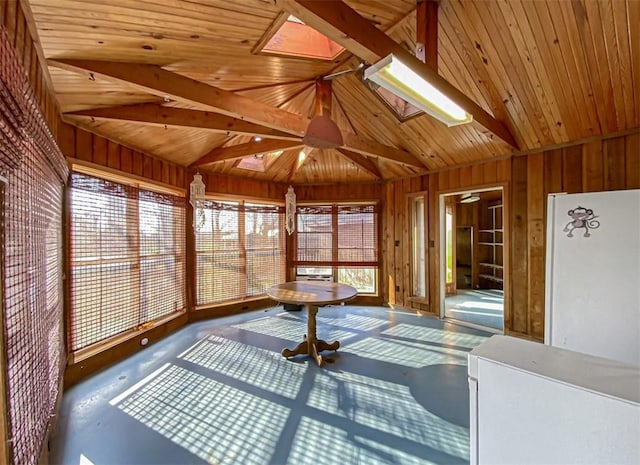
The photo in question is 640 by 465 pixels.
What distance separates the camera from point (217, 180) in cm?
481

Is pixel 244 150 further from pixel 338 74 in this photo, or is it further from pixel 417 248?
pixel 417 248

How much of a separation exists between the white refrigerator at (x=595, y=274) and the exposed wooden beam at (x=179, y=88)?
2387 millimetres

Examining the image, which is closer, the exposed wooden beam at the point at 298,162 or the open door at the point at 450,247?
the exposed wooden beam at the point at 298,162

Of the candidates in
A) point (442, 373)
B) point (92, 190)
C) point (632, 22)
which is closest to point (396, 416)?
point (442, 373)

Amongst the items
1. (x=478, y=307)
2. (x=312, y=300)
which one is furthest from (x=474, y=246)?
(x=312, y=300)

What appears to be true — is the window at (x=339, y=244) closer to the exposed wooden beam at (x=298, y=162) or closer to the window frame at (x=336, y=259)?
the window frame at (x=336, y=259)

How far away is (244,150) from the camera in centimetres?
388

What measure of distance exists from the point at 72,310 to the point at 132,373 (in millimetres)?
829

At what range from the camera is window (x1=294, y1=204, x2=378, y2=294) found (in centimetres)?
563

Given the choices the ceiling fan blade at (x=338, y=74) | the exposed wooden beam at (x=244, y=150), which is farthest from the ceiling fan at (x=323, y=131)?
the exposed wooden beam at (x=244, y=150)

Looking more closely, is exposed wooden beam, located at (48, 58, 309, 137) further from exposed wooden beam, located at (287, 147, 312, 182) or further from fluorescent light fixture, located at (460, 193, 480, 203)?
fluorescent light fixture, located at (460, 193, 480, 203)

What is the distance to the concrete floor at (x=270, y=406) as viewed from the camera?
190 centimetres

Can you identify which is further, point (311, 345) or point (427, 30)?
point (311, 345)

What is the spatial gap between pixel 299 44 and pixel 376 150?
169cm
